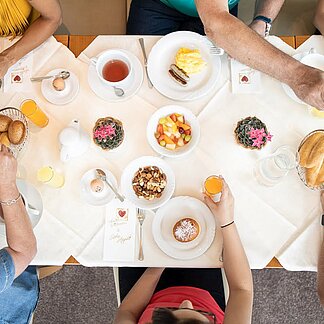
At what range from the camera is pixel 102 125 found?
1292 mm

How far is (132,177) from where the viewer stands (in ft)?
4.17

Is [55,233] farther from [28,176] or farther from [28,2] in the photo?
[28,2]

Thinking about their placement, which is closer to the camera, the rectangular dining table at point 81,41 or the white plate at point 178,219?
the white plate at point 178,219

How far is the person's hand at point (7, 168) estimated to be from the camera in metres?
1.17

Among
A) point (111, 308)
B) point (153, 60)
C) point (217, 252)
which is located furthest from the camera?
point (111, 308)

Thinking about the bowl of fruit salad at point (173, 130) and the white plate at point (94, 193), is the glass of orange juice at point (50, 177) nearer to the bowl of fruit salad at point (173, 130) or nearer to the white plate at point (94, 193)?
the white plate at point (94, 193)

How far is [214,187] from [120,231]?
29 cm

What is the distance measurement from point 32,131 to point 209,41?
23.2 inches

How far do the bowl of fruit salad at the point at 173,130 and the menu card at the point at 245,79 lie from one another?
0.17 meters

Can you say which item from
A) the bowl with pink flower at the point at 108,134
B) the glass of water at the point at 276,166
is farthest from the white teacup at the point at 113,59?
the glass of water at the point at 276,166

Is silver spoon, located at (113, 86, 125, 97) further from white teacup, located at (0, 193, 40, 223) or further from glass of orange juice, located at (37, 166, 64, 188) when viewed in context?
white teacup, located at (0, 193, 40, 223)

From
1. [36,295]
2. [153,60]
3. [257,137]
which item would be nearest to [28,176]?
[36,295]

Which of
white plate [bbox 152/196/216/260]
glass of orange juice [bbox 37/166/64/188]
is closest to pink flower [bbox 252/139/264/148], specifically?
white plate [bbox 152/196/216/260]

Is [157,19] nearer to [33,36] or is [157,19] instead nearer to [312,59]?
[33,36]
